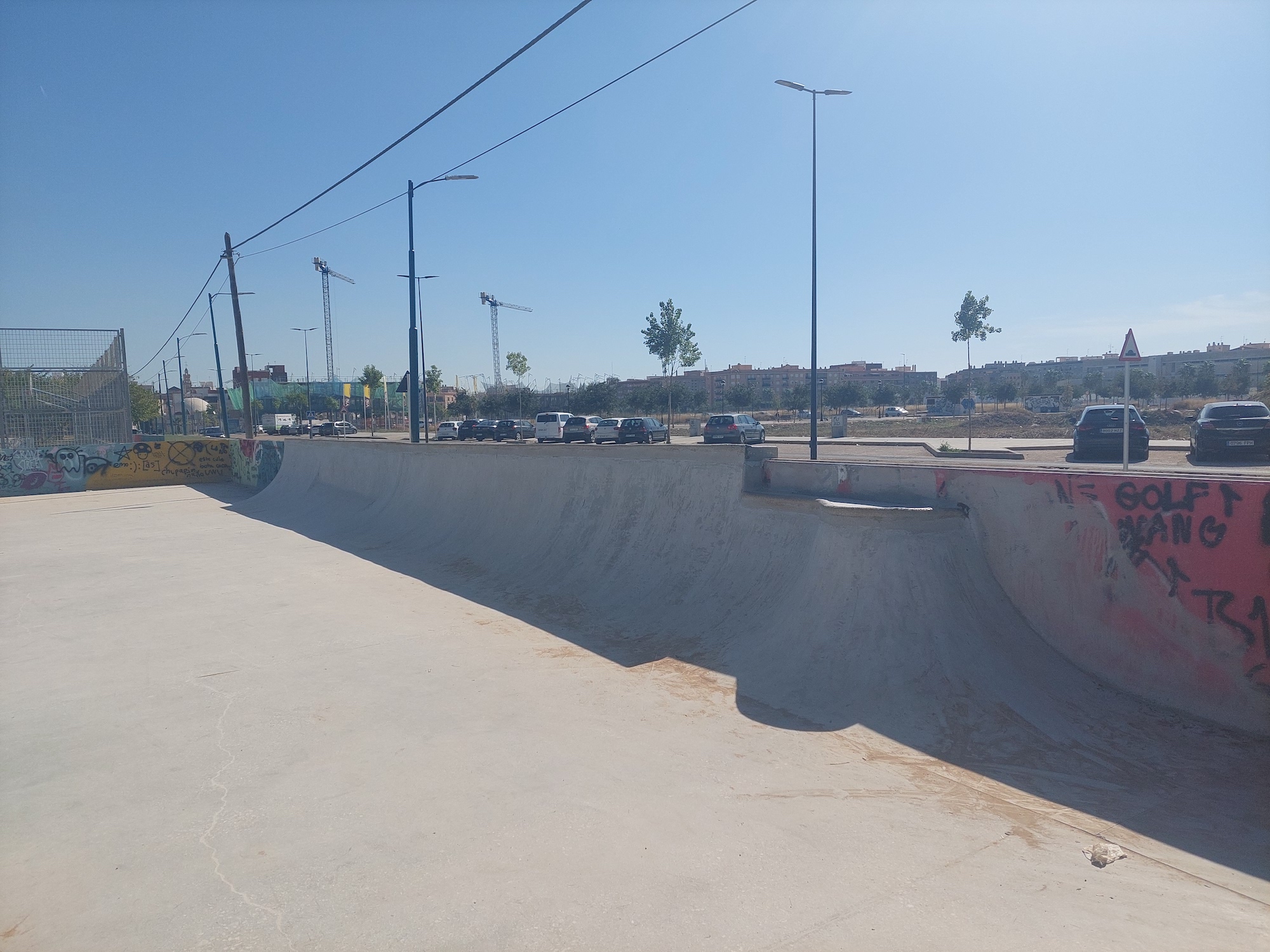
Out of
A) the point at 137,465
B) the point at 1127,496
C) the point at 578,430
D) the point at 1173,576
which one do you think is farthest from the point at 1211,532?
the point at 137,465

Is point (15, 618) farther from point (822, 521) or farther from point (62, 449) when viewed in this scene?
point (62, 449)

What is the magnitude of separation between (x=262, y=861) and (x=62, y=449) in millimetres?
30939

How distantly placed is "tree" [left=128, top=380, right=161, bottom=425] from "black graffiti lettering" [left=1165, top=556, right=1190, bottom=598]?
81.5 metres

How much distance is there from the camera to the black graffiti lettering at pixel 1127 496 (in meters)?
7.05

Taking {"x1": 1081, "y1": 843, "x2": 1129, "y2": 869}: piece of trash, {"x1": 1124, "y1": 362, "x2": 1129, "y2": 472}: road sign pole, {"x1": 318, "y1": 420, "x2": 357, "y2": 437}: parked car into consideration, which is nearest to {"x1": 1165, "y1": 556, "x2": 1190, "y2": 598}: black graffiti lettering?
{"x1": 1124, "y1": 362, "x2": 1129, "y2": 472}: road sign pole

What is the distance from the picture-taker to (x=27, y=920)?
149 inches

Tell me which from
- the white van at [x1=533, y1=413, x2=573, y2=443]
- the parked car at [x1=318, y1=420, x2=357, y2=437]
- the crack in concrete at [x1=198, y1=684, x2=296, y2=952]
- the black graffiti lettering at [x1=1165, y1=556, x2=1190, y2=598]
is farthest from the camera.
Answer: the parked car at [x1=318, y1=420, x2=357, y2=437]

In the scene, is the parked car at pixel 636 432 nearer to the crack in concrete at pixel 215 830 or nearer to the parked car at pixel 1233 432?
the parked car at pixel 1233 432

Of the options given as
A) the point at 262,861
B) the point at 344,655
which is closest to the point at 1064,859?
the point at 262,861

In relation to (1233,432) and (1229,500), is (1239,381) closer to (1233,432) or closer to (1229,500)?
(1233,432)

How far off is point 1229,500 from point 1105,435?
11.4 metres

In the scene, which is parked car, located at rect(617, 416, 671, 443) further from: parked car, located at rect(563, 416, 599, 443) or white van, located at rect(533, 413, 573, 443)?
white van, located at rect(533, 413, 573, 443)

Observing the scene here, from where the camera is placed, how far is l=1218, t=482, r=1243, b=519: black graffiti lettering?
21.0ft

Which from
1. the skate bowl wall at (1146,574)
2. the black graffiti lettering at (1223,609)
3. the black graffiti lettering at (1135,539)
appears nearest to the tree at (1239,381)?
the skate bowl wall at (1146,574)
